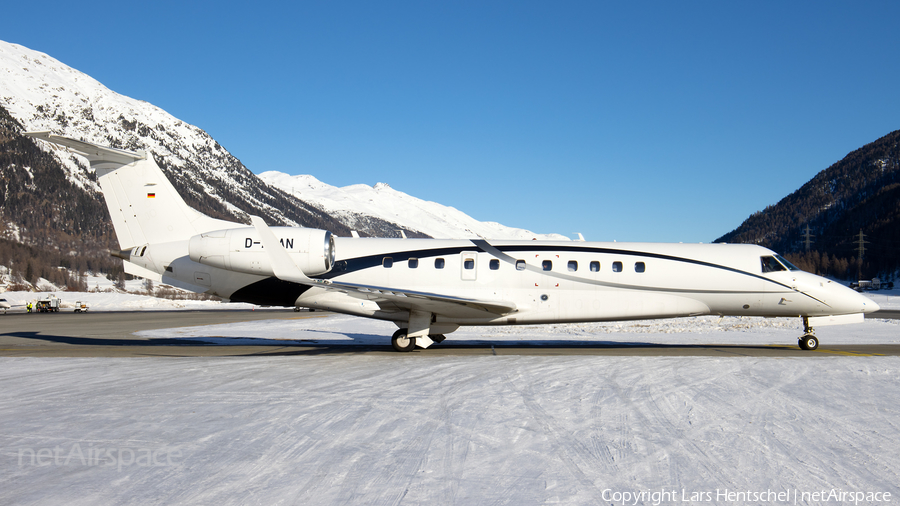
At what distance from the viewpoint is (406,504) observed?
448 cm

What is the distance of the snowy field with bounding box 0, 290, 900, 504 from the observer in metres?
4.82

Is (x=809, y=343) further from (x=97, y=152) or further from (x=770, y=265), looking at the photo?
(x=97, y=152)

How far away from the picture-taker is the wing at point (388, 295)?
12219 millimetres

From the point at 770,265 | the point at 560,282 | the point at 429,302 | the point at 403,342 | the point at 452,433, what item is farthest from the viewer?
the point at 770,265

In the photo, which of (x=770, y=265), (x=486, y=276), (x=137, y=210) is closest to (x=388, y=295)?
(x=486, y=276)

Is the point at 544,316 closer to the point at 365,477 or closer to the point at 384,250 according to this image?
the point at 384,250

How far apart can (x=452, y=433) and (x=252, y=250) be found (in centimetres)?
927

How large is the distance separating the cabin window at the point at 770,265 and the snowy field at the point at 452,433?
13.8ft

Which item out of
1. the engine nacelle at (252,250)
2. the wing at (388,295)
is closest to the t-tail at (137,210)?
the engine nacelle at (252,250)

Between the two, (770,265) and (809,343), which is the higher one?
(770,265)

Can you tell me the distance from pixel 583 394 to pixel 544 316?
6.48 m

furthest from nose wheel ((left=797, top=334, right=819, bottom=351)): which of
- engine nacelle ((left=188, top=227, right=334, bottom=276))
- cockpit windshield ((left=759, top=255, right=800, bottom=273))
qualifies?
engine nacelle ((left=188, top=227, right=334, bottom=276))

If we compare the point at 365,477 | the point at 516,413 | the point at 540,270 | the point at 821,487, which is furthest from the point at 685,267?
the point at 365,477

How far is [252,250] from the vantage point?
46.1ft
